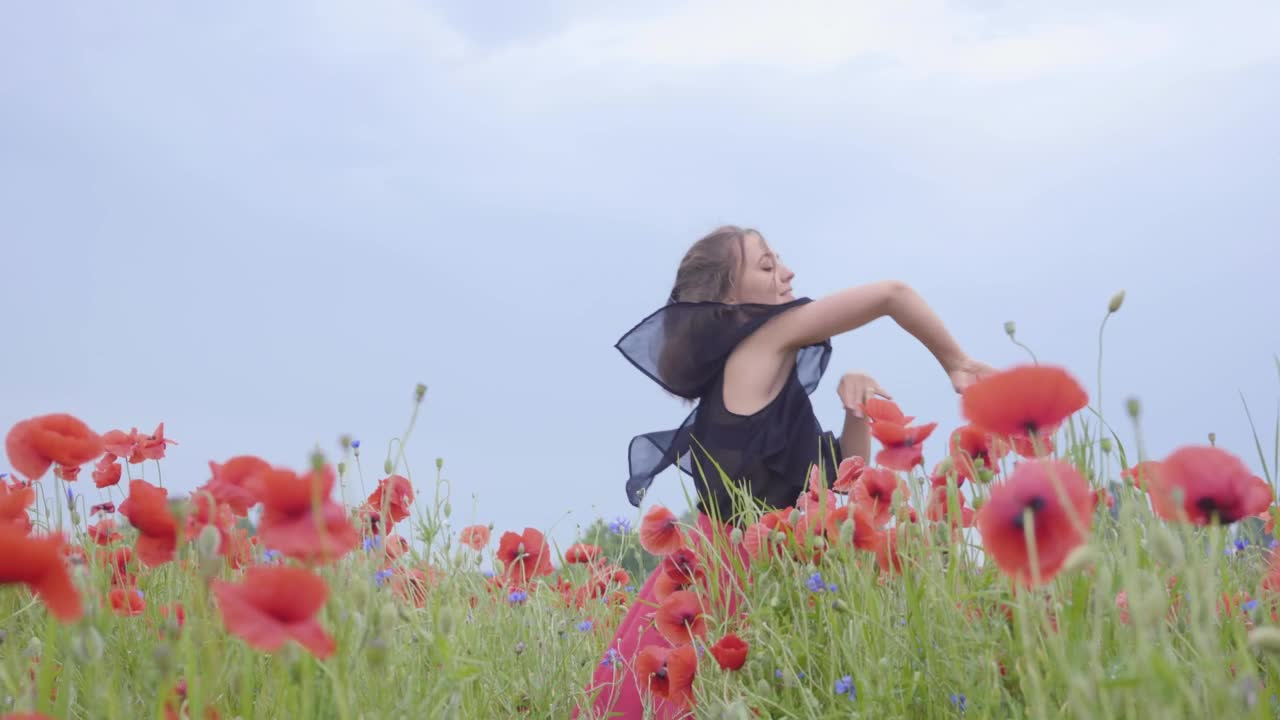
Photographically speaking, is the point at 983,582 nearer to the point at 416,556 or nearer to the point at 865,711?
the point at 865,711

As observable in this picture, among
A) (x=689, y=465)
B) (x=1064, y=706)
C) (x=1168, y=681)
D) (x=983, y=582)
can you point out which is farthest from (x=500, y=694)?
(x=1168, y=681)

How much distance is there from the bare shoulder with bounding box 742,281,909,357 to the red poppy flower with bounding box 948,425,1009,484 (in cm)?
111

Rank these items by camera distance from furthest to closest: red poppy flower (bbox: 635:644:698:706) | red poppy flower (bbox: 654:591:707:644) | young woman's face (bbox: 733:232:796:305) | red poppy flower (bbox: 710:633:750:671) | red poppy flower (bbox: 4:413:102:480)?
young woman's face (bbox: 733:232:796:305) → red poppy flower (bbox: 654:591:707:644) → red poppy flower (bbox: 635:644:698:706) → red poppy flower (bbox: 710:633:750:671) → red poppy flower (bbox: 4:413:102:480)

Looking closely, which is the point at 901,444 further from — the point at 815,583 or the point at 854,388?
the point at 854,388

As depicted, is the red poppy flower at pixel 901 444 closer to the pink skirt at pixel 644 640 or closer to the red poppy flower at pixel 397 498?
the pink skirt at pixel 644 640

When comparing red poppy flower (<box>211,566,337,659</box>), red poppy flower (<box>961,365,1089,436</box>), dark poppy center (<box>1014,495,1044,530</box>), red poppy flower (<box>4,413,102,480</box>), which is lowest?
dark poppy center (<box>1014,495,1044,530</box>)

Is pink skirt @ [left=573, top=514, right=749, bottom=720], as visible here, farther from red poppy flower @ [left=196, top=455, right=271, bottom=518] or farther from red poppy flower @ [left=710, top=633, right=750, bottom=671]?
red poppy flower @ [left=196, top=455, right=271, bottom=518]

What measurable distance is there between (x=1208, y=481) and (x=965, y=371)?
172 cm

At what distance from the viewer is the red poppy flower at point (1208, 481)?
108 cm

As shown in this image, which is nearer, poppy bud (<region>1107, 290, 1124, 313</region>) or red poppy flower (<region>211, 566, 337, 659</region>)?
red poppy flower (<region>211, 566, 337, 659</region>)

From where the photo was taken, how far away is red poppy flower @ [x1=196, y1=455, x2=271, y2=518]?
128 cm

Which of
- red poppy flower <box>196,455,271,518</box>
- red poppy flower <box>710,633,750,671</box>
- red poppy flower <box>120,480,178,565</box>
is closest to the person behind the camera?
red poppy flower <box>196,455,271,518</box>

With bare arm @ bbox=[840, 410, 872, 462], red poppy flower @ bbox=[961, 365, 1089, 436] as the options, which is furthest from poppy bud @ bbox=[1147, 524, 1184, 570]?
bare arm @ bbox=[840, 410, 872, 462]

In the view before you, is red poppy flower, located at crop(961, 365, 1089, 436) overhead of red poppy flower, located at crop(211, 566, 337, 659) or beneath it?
overhead
